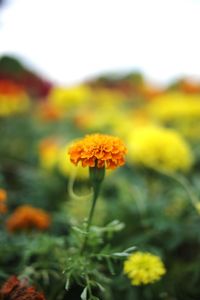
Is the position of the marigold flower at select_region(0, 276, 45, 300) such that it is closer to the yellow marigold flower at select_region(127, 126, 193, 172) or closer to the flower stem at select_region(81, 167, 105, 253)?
the flower stem at select_region(81, 167, 105, 253)

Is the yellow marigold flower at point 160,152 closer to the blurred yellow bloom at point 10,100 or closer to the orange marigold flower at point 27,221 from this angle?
the orange marigold flower at point 27,221

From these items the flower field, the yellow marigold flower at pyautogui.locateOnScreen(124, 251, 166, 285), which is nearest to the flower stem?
the flower field

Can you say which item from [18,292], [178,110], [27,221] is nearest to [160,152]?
[27,221]

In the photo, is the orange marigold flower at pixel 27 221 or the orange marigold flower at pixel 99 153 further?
the orange marigold flower at pixel 27 221

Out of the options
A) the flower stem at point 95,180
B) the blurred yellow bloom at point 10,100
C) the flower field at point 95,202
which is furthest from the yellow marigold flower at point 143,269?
the blurred yellow bloom at point 10,100

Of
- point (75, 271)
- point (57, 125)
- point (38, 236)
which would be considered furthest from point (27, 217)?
point (57, 125)

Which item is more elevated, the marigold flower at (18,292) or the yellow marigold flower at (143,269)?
the yellow marigold flower at (143,269)

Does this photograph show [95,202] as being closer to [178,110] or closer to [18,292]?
[18,292]

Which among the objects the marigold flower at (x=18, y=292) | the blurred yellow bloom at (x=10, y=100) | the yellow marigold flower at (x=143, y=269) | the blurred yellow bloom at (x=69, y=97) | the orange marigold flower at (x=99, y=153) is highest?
the blurred yellow bloom at (x=69, y=97)
